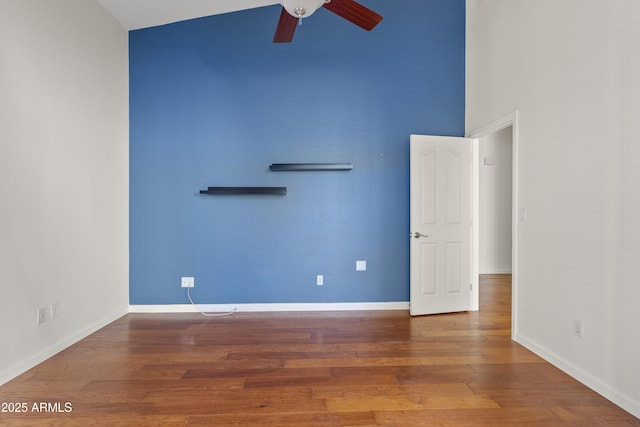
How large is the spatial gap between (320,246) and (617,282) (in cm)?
261

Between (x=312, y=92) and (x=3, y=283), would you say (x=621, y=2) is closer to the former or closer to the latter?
(x=312, y=92)

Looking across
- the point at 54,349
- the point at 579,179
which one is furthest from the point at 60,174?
the point at 579,179

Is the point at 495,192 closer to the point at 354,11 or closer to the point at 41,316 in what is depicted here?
the point at 354,11

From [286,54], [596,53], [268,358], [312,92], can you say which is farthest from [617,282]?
[286,54]

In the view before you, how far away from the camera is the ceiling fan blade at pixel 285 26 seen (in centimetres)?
210

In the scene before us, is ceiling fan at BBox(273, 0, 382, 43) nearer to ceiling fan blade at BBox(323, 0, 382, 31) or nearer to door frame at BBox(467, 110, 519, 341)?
ceiling fan blade at BBox(323, 0, 382, 31)

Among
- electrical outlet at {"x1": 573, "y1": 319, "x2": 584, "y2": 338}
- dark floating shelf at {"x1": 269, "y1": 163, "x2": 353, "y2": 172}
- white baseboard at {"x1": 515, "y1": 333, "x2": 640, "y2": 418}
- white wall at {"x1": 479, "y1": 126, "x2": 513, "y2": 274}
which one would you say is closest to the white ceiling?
dark floating shelf at {"x1": 269, "y1": 163, "x2": 353, "y2": 172}

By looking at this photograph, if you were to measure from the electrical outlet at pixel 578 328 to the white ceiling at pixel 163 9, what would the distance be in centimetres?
435

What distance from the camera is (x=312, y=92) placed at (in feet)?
12.4

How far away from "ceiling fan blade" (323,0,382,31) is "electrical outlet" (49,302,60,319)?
3.19m

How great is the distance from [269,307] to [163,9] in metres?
3.57

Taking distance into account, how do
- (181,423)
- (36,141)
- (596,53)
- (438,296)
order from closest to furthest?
(181,423) → (596,53) → (36,141) → (438,296)

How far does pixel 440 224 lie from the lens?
146 inches

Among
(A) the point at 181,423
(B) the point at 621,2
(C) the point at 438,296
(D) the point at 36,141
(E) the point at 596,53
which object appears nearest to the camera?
(A) the point at 181,423
